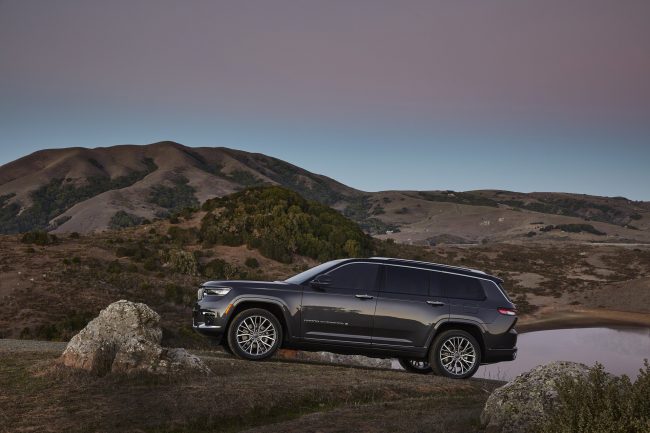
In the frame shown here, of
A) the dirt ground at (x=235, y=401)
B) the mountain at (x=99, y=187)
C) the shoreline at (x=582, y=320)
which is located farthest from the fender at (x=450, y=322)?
the mountain at (x=99, y=187)

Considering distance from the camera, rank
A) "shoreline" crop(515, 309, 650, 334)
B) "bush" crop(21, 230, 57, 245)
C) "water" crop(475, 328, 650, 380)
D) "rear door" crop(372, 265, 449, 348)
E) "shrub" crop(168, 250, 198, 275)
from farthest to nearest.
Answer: "bush" crop(21, 230, 57, 245)
"shrub" crop(168, 250, 198, 275)
"shoreline" crop(515, 309, 650, 334)
"water" crop(475, 328, 650, 380)
"rear door" crop(372, 265, 449, 348)

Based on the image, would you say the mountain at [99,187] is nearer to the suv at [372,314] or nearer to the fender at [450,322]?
the suv at [372,314]

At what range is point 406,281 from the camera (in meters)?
11.4

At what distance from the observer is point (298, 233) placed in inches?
1822

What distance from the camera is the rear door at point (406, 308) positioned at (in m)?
11.1

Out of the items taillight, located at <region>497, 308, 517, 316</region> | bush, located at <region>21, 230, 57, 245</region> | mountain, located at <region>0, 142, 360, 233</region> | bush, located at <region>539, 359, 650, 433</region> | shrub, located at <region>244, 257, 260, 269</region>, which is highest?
mountain, located at <region>0, 142, 360, 233</region>

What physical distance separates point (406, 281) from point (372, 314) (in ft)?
2.98

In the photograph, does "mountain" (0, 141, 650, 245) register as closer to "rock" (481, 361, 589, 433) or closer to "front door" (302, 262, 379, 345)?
"front door" (302, 262, 379, 345)

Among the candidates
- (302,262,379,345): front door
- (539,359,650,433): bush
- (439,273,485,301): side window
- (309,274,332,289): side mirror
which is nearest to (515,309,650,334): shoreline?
(439,273,485,301): side window

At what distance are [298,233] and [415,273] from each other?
35.0 m

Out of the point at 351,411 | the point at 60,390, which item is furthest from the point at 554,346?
the point at 60,390

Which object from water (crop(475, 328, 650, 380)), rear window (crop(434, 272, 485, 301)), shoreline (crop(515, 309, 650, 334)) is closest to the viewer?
rear window (crop(434, 272, 485, 301))

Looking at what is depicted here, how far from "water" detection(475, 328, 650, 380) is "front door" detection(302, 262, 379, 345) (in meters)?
10.8

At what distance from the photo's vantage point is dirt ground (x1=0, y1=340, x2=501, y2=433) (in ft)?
25.2
